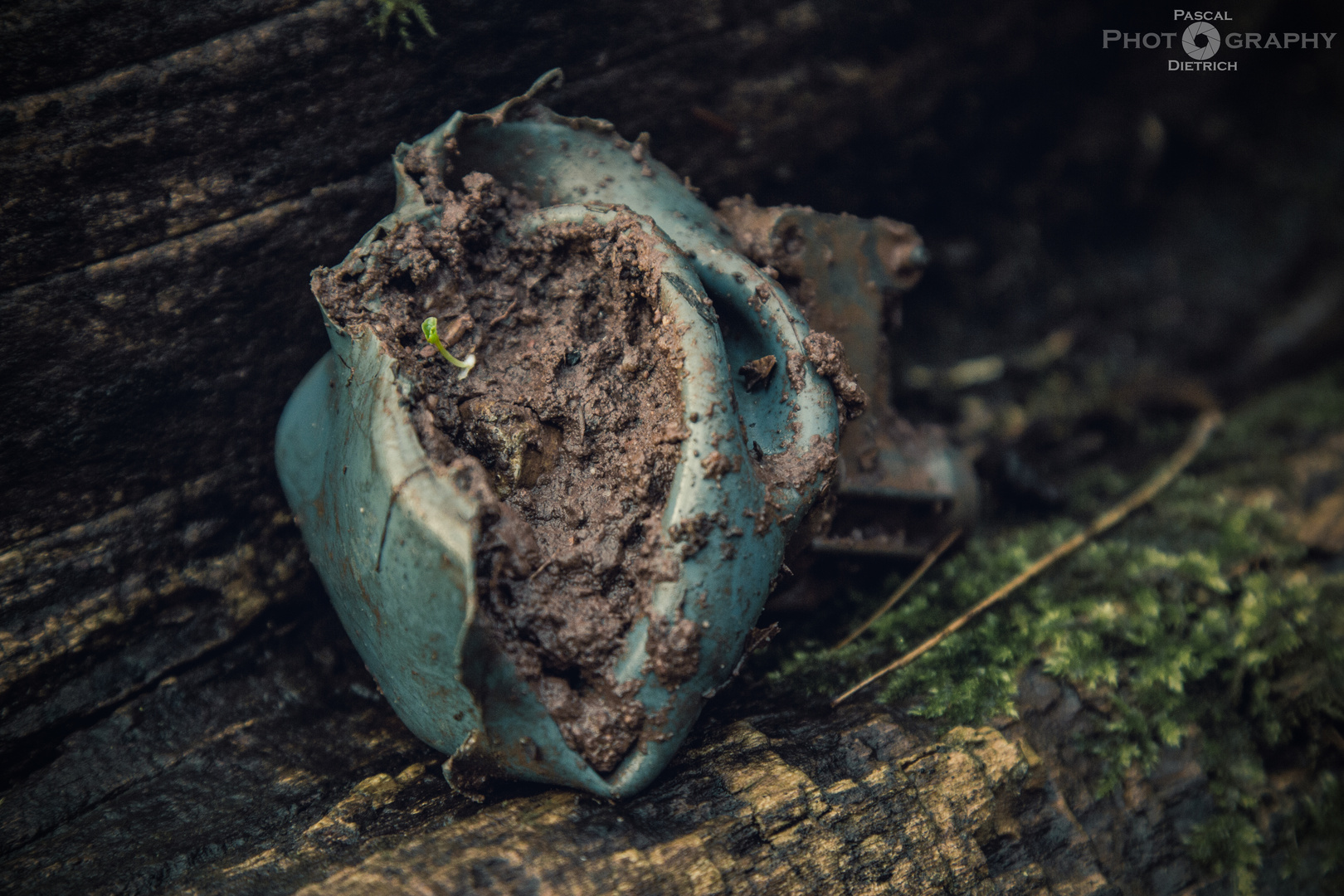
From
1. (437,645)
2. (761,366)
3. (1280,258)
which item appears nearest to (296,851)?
(437,645)

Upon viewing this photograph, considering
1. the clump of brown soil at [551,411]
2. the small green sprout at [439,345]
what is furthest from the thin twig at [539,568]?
the small green sprout at [439,345]

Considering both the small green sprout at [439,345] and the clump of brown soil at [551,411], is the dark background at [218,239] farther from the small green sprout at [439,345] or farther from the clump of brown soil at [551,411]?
the small green sprout at [439,345]

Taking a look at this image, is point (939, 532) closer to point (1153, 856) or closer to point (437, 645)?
point (1153, 856)

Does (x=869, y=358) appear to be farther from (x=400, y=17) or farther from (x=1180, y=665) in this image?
(x=400, y=17)

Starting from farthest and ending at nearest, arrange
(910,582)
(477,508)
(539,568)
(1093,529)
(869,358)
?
(1093,529)
(910,582)
(869,358)
(539,568)
(477,508)

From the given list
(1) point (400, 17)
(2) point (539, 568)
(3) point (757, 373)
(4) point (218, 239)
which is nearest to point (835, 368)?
(3) point (757, 373)

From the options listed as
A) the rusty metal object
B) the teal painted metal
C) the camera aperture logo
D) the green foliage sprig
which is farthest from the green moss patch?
the camera aperture logo
